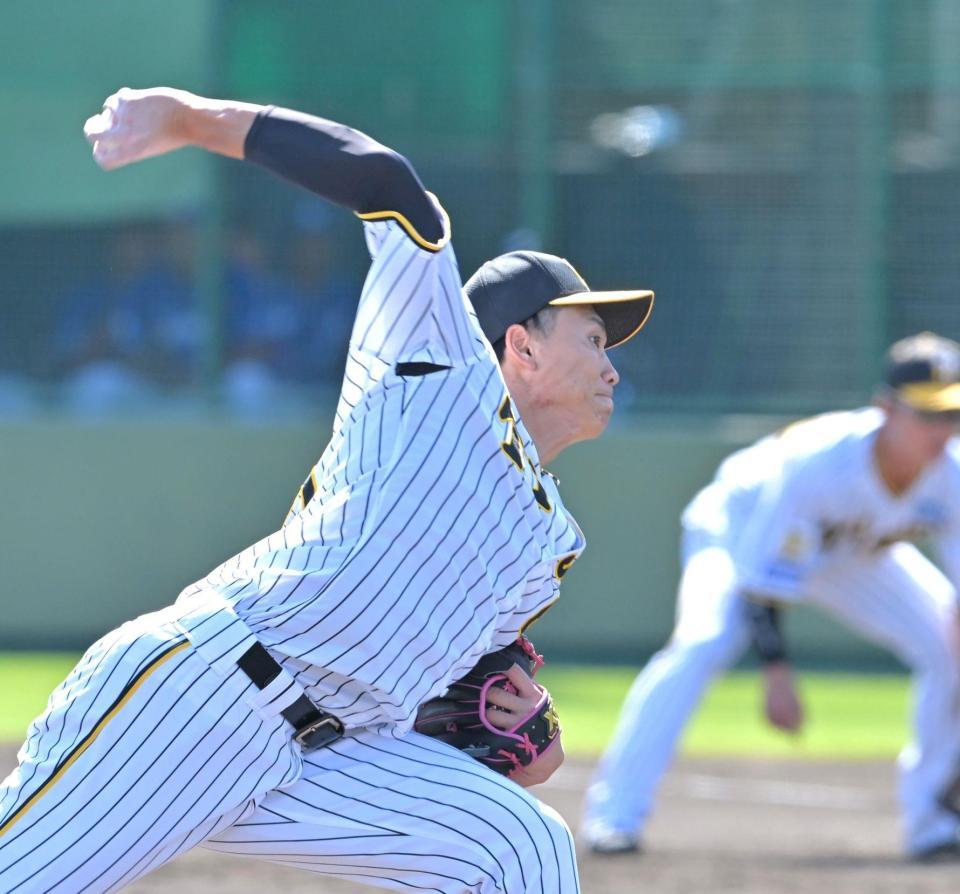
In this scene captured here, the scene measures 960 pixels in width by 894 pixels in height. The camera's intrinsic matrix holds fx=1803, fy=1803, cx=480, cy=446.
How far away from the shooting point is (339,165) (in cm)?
279

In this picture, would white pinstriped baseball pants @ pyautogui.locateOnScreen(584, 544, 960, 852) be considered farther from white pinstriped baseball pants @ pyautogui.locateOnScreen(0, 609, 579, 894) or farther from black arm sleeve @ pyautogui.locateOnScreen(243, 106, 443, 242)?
black arm sleeve @ pyautogui.locateOnScreen(243, 106, 443, 242)

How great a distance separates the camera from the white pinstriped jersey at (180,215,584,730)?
285 centimetres

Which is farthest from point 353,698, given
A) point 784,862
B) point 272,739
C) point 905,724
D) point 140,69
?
point 140,69

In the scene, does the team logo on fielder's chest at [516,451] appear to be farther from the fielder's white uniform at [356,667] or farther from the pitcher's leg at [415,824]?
the pitcher's leg at [415,824]

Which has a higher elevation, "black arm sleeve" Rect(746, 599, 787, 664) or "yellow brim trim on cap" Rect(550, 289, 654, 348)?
"yellow brim trim on cap" Rect(550, 289, 654, 348)

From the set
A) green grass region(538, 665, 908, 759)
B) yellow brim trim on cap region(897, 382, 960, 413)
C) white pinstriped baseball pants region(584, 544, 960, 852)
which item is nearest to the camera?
yellow brim trim on cap region(897, 382, 960, 413)

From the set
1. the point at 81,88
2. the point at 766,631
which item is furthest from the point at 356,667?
the point at 81,88

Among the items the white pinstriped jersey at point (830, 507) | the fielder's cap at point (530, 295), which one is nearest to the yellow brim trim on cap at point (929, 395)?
the white pinstriped jersey at point (830, 507)

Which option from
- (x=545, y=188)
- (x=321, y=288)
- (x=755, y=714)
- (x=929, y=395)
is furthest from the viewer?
(x=321, y=288)

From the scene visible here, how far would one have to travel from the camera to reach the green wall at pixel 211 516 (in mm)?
11203

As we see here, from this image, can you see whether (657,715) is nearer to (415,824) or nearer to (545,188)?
(415,824)

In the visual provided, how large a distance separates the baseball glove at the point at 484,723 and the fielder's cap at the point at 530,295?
0.61 meters

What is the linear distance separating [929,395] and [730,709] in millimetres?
3947

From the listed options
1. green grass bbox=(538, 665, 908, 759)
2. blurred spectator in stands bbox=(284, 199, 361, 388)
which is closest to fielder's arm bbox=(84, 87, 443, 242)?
green grass bbox=(538, 665, 908, 759)
